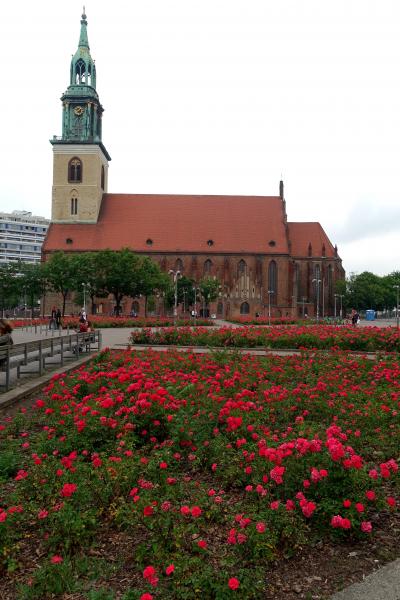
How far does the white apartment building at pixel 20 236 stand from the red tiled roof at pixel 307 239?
12130cm

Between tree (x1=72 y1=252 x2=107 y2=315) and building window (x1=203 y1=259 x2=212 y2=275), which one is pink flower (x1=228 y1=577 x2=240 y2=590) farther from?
building window (x1=203 y1=259 x2=212 y2=275)

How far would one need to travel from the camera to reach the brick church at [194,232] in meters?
69.8

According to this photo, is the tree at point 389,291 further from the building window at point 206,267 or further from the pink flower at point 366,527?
the pink flower at point 366,527

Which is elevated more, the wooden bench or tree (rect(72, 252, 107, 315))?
tree (rect(72, 252, 107, 315))

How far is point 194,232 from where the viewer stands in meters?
76.2

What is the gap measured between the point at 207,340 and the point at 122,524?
1520 cm

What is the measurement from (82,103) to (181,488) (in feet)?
224

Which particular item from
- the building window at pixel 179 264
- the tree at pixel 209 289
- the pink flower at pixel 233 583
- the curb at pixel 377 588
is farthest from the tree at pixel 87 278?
the pink flower at pixel 233 583

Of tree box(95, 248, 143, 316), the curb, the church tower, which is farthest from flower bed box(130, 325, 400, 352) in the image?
the church tower

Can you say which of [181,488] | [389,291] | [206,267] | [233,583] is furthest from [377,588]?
[389,291]

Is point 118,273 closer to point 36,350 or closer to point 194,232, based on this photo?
point 194,232

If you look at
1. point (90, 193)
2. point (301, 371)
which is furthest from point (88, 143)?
point (301, 371)

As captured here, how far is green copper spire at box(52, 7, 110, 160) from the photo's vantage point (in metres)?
65.2

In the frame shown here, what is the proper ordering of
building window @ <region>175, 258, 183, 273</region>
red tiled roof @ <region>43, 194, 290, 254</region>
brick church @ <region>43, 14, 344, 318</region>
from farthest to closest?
building window @ <region>175, 258, 183, 273</region>
red tiled roof @ <region>43, 194, 290, 254</region>
brick church @ <region>43, 14, 344, 318</region>
